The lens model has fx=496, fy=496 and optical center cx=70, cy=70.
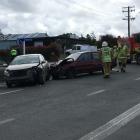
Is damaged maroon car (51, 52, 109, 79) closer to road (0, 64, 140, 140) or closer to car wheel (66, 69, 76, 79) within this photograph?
car wheel (66, 69, 76, 79)

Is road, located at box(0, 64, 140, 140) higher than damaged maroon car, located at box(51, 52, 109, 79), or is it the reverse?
damaged maroon car, located at box(51, 52, 109, 79)

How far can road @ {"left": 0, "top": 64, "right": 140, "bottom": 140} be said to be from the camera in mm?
9555

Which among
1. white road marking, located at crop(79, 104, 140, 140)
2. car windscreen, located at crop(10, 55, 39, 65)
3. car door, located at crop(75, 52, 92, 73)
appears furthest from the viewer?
car door, located at crop(75, 52, 92, 73)

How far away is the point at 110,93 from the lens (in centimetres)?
1681

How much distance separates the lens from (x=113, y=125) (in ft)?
34.0

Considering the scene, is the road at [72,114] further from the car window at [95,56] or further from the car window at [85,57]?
the car window at [95,56]

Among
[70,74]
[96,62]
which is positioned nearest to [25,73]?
[70,74]

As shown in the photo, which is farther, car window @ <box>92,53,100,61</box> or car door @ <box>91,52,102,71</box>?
car window @ <box>92,53,100,61</box>

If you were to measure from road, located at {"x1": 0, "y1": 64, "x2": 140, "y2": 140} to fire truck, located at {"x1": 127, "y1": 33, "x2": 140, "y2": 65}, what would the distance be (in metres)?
21.2

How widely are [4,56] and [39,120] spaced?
36.3m

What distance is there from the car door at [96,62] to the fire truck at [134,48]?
11.7m

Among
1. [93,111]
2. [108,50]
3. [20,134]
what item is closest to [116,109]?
[93,111]

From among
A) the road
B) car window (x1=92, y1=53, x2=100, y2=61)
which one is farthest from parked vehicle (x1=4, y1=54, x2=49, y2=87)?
car window (x1=92, y1=53, x2=100, y2=61)

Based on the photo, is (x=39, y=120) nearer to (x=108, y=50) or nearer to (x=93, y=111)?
(x=93, y=111)
